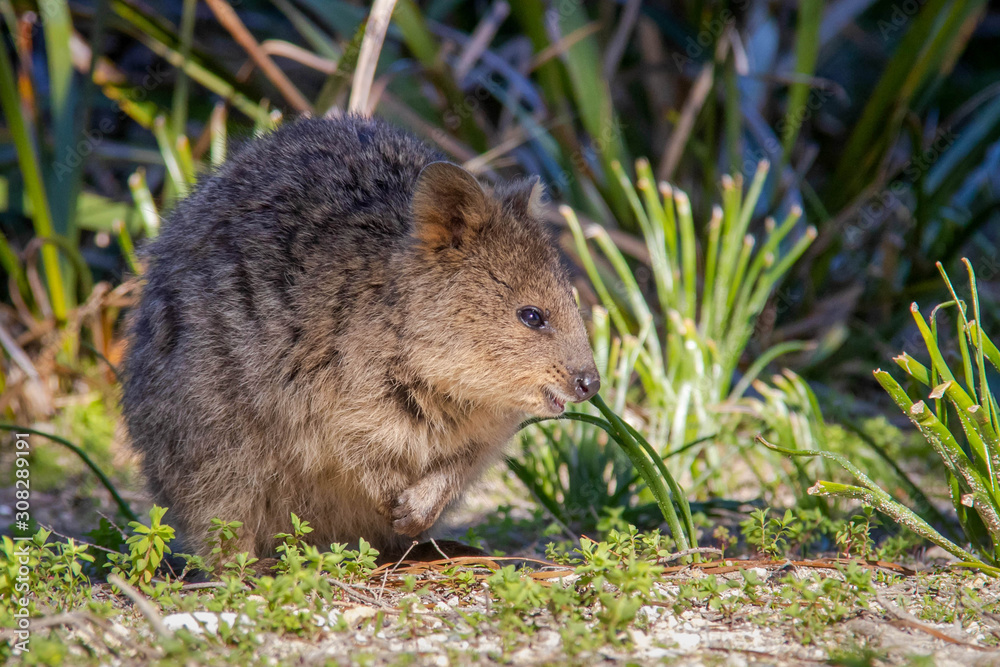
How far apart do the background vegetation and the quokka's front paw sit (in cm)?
74

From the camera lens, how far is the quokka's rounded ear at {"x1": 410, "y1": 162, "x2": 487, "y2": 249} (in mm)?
3016

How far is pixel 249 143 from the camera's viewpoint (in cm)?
364

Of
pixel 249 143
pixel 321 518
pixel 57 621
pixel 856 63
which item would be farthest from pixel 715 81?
pixel 57 621

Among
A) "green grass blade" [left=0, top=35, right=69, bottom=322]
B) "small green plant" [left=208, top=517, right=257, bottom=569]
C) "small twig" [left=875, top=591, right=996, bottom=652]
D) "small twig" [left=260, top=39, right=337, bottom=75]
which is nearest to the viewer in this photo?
"small twig" [left=875, top=591, right=996, bottom=652]

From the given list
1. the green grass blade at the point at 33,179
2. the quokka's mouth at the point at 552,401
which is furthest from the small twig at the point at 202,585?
→ the green grass blade at the point at 33,179

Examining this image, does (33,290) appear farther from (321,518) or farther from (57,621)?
(57,621)

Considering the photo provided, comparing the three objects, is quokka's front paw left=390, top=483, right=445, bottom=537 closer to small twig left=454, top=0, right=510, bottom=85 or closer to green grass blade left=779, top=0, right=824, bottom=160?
small twig left=454, top=0, right=510, bottom=85

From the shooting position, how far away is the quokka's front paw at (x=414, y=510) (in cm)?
311

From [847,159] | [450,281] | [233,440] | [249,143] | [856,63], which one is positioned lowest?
[233,440]

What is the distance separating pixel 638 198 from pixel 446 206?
2.92m

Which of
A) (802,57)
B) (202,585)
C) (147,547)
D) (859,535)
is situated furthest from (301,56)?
(859,535)

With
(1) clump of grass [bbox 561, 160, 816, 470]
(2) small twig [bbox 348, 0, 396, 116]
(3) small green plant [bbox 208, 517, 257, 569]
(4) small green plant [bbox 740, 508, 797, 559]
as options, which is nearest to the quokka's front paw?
(3) small green plant [bbox 208, 517, 257, 569]

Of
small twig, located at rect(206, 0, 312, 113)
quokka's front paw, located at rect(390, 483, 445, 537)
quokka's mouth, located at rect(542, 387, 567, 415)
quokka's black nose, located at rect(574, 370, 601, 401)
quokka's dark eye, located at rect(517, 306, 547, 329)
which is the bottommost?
quokka's front paw, located at rect(390, 483, 445, 537)

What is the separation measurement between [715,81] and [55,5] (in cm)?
383
